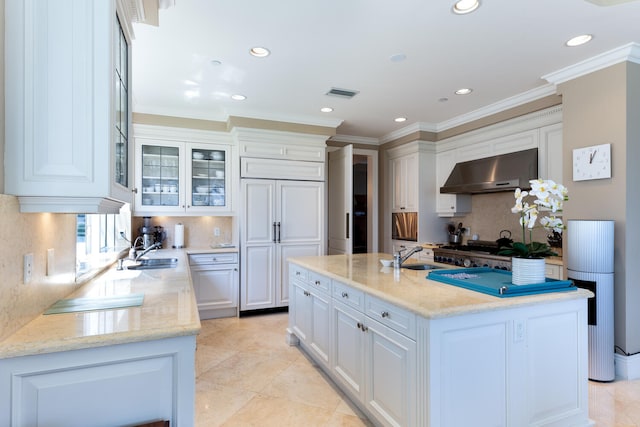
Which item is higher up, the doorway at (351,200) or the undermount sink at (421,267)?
the doorway at (351,200)

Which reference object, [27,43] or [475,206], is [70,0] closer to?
[27,43]

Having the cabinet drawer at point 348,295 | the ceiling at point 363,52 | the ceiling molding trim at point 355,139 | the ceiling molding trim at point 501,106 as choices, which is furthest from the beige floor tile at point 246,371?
the ceiling molding trim at point 501,106

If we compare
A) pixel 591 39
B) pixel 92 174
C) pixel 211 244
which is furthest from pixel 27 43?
pixel 211 244

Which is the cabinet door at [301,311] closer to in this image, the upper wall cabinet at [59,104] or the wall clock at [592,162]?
the upper wall cabinet at [59,104]

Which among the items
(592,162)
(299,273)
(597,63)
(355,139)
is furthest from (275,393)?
(355,139)

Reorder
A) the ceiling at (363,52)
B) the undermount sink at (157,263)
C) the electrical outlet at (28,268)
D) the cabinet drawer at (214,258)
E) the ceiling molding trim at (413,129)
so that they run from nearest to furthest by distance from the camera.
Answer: the electrical outlet at (28,268), the ceiling at (363,52), the undermount sink at (157,263), the cabinet drawer at (214,258), the ceiling molding trim at (413,129)

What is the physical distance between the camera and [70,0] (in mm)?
1287

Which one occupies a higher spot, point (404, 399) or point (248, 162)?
point (248, 162)

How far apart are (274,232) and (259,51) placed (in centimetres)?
232

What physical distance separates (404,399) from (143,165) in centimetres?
389

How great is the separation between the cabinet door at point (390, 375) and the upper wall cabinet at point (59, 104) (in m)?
1.49

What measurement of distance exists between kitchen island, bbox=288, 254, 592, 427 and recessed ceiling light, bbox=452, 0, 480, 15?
1733mm

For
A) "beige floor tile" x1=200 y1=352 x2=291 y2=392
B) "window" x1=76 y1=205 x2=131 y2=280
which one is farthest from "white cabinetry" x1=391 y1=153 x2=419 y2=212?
"window" x1=76 y1=205 x2=131 y2=280

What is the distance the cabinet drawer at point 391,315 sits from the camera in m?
1.68
